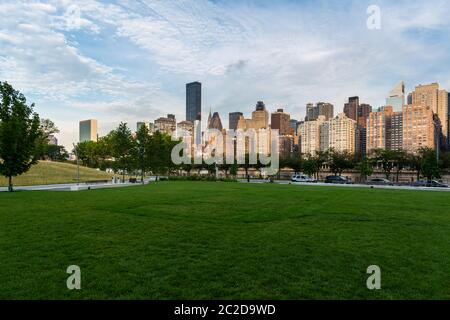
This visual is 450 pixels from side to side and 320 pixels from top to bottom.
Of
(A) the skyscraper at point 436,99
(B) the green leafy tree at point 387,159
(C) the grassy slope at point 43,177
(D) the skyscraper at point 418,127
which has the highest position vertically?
(A) the skyscraper at point 436,99

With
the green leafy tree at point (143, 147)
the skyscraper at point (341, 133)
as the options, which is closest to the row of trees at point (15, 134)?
the green leafy tree at point (143, 147)

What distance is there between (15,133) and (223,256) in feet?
87.1

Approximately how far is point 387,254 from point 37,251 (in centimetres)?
867

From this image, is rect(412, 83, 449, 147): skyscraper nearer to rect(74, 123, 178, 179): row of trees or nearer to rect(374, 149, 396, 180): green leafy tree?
rect(374, 149, 396, 180): green leafy tree

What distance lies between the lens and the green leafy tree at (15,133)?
26527 millimetres

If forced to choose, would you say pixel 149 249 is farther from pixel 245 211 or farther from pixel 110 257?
pixel 245 211

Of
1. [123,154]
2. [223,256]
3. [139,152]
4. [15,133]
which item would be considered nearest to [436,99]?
[139,152]

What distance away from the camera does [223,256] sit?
7.45 m

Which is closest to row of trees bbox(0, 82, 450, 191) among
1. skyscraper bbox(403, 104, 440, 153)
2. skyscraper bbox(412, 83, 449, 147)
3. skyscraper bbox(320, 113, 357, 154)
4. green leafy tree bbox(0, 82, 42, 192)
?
green leafy tree bbox(0, 82, 42, 192)

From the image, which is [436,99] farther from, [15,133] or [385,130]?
[15,133]

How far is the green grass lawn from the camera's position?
5.48 meters

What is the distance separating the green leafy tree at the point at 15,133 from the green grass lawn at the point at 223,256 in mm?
16551

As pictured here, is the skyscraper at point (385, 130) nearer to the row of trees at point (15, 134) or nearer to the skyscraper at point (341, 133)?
the skyscraper at point (341, 133)
